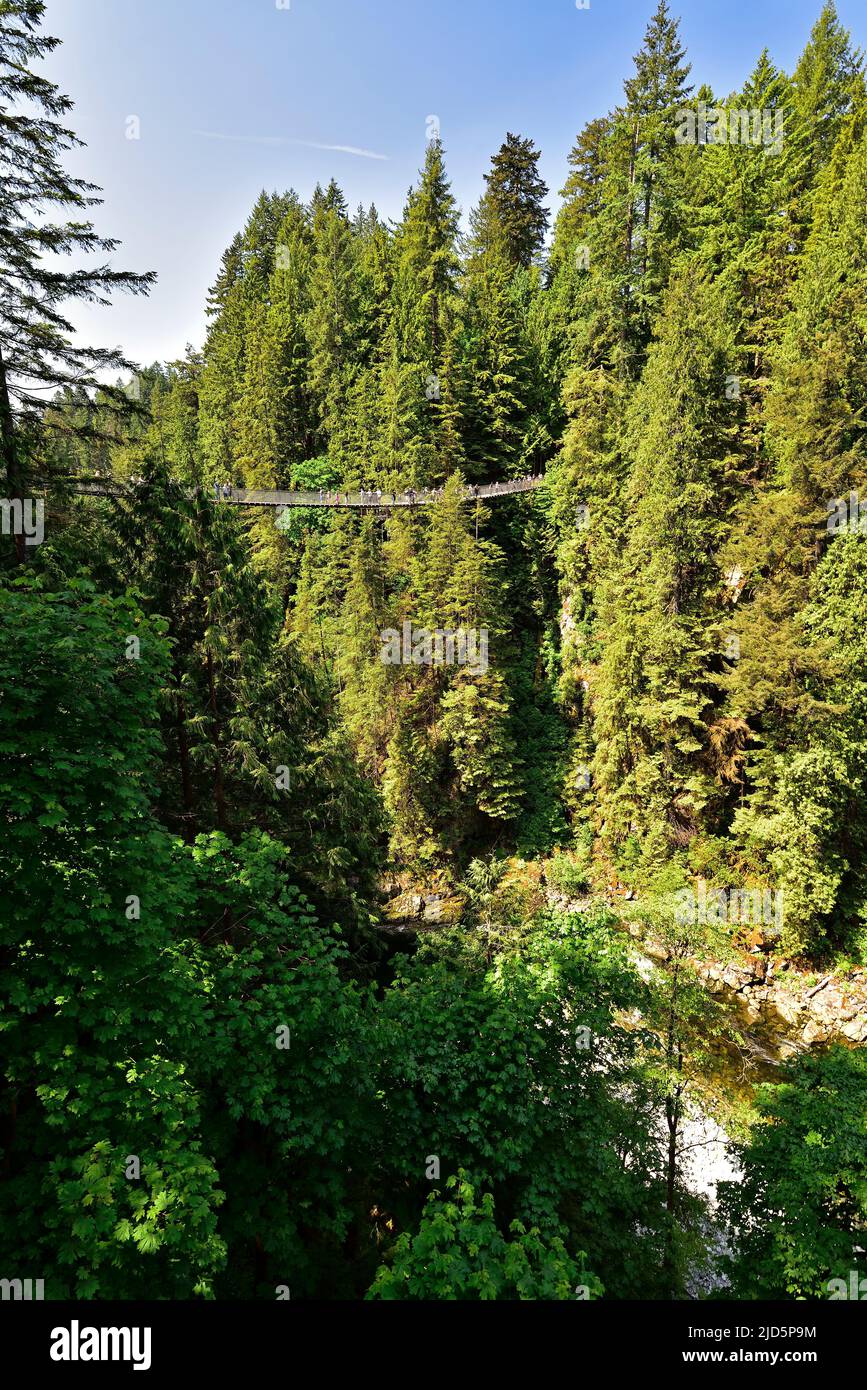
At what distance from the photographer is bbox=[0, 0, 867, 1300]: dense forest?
19.1 ft

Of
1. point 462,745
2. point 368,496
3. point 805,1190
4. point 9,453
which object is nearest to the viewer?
point 805,1190

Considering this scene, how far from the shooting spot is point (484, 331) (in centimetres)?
2953

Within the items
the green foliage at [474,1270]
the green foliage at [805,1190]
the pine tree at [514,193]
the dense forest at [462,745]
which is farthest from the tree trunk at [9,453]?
the pine tree at [514,193]

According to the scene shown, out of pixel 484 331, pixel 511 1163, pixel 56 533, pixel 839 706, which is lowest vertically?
pixel 511 1163

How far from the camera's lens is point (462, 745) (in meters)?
24.0

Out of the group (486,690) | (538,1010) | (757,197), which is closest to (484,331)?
(757,197)

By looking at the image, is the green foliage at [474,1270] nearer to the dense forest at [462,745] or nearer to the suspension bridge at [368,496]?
the dense forest at [462,745]

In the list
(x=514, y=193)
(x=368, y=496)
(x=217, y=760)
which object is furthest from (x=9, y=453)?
(x=514, y=193)

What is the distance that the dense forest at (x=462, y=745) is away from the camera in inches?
229

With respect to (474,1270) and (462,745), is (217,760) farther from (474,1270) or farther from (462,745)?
(462,745)

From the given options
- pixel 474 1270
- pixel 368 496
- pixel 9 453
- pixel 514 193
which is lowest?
pixel 474 1270
